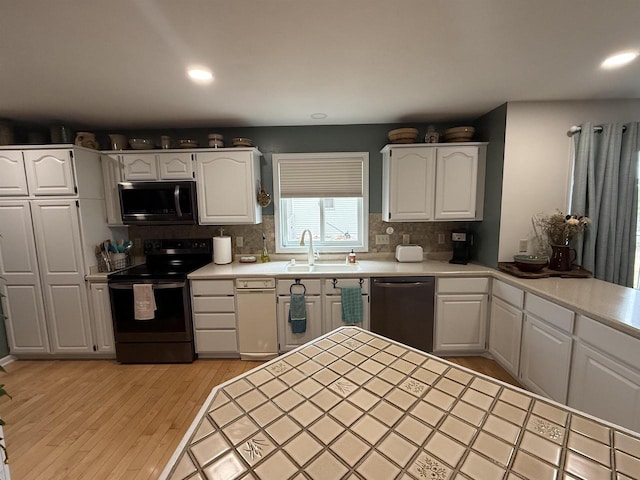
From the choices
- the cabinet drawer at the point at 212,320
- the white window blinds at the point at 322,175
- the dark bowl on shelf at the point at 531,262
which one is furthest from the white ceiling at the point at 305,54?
the cabinet drawer at the point at 212,320

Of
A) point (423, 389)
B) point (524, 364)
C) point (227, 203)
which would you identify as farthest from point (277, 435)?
point (227, 203)

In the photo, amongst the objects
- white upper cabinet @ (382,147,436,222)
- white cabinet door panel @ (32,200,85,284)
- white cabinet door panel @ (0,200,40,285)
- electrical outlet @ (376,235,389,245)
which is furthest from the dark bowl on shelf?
white cabinet door panel @ (0,200,40,285)

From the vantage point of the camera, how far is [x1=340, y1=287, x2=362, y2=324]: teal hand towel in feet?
8.60

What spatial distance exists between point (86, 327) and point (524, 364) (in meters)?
4.01

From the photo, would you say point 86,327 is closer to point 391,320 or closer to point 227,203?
point 227,203

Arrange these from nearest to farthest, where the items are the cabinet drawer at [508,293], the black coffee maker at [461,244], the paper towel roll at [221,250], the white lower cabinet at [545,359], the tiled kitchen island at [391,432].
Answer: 1. the tiled kitchen island at [391,432]
2. the white lower cabinet at [545,359]
3. the cabinet drawer at [508,293]
4. the black coffee maker at [461,244]
5. the paper towel roll at [221,250]

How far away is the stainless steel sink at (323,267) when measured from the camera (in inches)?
108

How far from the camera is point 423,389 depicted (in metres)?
0.92

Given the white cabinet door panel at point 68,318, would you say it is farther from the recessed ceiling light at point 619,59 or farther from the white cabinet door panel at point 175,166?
the recessed ceiling light at point 619,59

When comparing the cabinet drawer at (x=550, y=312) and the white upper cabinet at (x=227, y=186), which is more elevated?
the white upper cabinet at (x=227, y=186)

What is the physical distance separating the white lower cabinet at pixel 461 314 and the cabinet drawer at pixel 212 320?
2038 millimetres

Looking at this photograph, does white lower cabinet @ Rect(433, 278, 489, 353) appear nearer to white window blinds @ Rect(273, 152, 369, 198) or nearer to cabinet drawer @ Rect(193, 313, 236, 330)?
white window blinds @ Rect(273, 152, 369, 198)

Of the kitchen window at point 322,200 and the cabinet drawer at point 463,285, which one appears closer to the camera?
the cabinet drawer at point 463,285

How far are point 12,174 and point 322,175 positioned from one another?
2955mm
